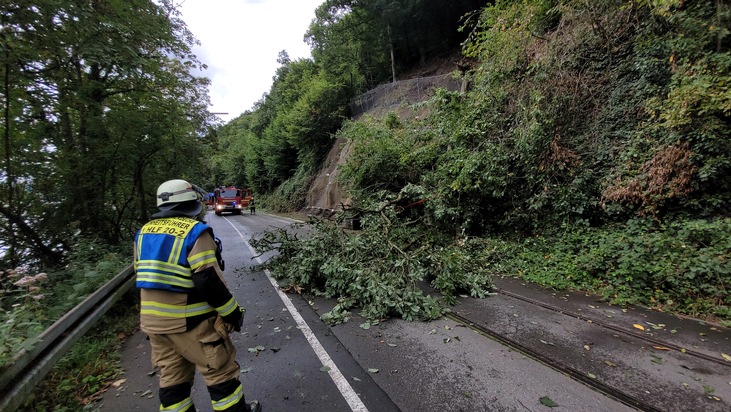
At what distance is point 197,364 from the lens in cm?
231

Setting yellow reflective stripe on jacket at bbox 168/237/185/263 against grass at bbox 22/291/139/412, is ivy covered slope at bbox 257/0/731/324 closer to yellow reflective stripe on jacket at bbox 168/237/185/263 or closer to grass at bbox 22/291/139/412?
grass at bbox 22/291/139/412

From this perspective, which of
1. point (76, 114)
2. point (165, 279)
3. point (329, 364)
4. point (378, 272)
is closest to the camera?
point (165, 279)

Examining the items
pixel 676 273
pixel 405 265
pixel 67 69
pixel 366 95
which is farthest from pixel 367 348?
pixel 366 95

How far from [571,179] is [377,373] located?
5.98m

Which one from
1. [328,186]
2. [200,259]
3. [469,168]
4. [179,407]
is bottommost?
[179,407]

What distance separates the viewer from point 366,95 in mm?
22453

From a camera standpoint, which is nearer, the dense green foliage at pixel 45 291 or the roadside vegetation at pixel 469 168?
the dense green foliage at pixel 45 291

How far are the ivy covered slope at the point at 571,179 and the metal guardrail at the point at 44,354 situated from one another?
2851 mm

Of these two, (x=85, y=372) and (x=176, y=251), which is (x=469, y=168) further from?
(x=85, y=372)

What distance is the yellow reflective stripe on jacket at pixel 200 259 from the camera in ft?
7.30

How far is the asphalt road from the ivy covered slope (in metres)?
0.61

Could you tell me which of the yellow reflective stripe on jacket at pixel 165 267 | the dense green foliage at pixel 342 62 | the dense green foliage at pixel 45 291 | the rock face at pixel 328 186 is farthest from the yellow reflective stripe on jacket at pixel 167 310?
the dense green foliage at pixel 342 62

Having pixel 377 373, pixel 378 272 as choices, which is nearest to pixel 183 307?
pixel 377 373

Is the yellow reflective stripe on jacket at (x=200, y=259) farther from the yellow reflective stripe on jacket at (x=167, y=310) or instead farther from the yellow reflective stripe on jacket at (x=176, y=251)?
the yellow reflective stripe on jacket at (x=167, y=310)
